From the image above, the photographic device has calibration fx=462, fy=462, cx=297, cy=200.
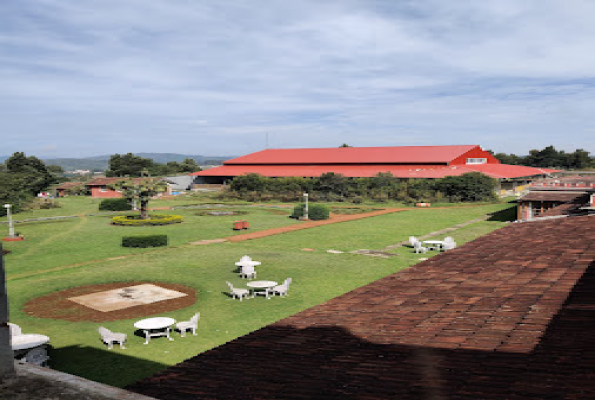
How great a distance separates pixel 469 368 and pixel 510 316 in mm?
1800

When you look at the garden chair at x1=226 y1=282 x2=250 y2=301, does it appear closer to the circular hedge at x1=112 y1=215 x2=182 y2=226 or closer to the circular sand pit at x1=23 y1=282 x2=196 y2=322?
the circular sand pit at x1=23 y1=282 x2=196 y2=322

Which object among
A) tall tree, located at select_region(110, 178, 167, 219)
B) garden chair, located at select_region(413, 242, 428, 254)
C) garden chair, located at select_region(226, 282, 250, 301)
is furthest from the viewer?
tall tree, located at select_region(110, 178, 167, 219)

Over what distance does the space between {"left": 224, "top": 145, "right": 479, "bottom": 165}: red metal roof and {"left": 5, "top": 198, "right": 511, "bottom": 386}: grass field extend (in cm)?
2855

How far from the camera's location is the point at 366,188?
197 feet

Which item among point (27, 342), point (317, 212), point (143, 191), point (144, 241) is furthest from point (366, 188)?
point (27, 342)

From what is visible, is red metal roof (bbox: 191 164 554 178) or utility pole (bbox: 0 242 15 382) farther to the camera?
red metal roof (bbox: 191 164 554 178)

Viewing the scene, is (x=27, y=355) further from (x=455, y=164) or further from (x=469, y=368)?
(x=455, y=164)

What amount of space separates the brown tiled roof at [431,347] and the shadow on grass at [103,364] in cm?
535

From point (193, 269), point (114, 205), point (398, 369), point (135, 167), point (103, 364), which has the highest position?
point (135, 167)

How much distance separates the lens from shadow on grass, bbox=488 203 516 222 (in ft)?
127

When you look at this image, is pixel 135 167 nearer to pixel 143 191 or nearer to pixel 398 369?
pixel 143 191

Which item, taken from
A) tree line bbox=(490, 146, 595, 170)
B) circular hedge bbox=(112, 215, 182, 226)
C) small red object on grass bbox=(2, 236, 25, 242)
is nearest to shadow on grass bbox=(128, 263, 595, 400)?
small red object on grass bbox=(2, 236, 25, 242)

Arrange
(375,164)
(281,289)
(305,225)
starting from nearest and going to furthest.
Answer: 1. (281,289)
2. (305,225)
3. (375,164)

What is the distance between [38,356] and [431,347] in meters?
9.74
